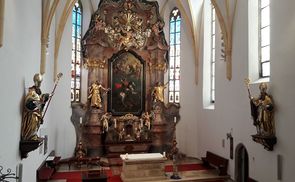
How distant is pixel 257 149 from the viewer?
957 cm

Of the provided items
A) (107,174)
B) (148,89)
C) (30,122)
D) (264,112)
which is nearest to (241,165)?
(264,112)

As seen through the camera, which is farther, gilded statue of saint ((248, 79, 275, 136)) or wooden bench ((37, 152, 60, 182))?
wooden bench ((37, 152, 60, 182))

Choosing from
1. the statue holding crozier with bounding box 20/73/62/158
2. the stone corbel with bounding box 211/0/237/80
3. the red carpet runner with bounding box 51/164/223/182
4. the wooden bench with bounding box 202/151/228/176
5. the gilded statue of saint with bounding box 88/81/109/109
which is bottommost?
the red carpet runner with bounding box 51/164/223/182

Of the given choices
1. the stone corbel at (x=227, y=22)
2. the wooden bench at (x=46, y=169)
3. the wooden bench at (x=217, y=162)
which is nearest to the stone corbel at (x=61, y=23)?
the wooden bench at (x=46, y=169)

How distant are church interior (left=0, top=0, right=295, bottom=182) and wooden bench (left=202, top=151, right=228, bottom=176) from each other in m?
0.07

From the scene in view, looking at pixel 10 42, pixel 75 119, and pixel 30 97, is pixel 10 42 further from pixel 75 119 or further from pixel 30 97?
pixel 75 119

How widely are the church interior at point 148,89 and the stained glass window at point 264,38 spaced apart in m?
0.04

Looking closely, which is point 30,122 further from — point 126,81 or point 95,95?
point 126,81

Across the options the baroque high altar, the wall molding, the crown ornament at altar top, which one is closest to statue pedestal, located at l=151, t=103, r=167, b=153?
the baroque high altar

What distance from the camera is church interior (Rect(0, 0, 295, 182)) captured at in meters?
7.80

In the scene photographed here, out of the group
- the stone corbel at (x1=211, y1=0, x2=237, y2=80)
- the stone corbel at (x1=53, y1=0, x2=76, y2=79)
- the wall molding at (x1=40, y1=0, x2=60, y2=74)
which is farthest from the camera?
the stone corbel at (x1=53, y1=0, x2=76, y2=79)

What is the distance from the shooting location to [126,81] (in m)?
15.6

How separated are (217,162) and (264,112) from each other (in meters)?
4.42

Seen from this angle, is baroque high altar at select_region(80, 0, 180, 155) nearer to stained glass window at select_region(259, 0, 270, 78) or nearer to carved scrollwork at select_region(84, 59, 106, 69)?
carved scrollwork at select_region(84, 59, 106, 69)
